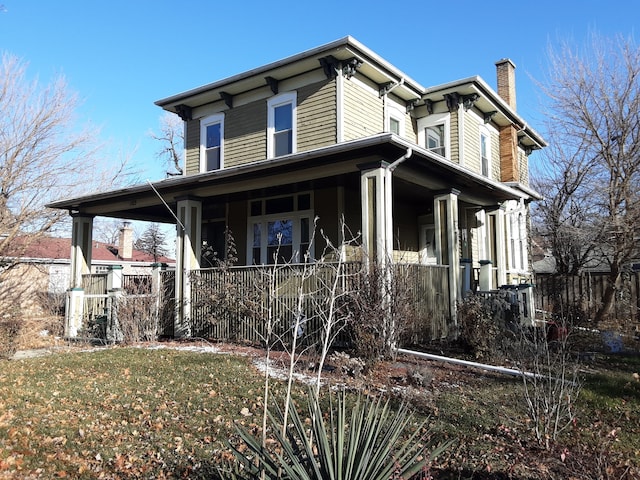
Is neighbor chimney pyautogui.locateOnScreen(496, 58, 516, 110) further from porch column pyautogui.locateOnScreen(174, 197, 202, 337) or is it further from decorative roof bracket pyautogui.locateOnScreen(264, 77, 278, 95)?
porch column pyautogui.locateOnScreen(174, 197, 202, 337)

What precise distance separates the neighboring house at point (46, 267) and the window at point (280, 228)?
289 cm

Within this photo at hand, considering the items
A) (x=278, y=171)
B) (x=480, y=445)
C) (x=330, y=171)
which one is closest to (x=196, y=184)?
(x=278, y=171)

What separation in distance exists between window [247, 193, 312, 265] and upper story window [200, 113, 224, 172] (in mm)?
1823

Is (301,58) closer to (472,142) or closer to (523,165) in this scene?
(472,142)

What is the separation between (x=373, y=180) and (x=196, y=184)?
4.76 metres

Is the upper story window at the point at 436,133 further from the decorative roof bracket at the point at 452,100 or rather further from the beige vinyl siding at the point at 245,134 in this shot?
the beige vinyl siding at the point at 245,134

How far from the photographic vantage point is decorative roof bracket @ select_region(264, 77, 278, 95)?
13594mm

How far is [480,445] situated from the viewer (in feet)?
15.6

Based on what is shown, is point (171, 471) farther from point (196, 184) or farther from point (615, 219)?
Answer: point (615, 219)

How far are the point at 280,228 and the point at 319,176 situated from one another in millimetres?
3753

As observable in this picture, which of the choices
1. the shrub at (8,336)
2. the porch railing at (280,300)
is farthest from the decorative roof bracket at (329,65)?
the shrub at (8,336)

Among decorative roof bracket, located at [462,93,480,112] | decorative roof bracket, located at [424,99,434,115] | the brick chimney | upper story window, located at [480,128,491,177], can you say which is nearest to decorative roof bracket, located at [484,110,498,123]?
upper story window, located at [480,128,491,177]

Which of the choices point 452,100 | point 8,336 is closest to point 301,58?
point 452,100

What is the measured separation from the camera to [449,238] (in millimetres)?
11312
